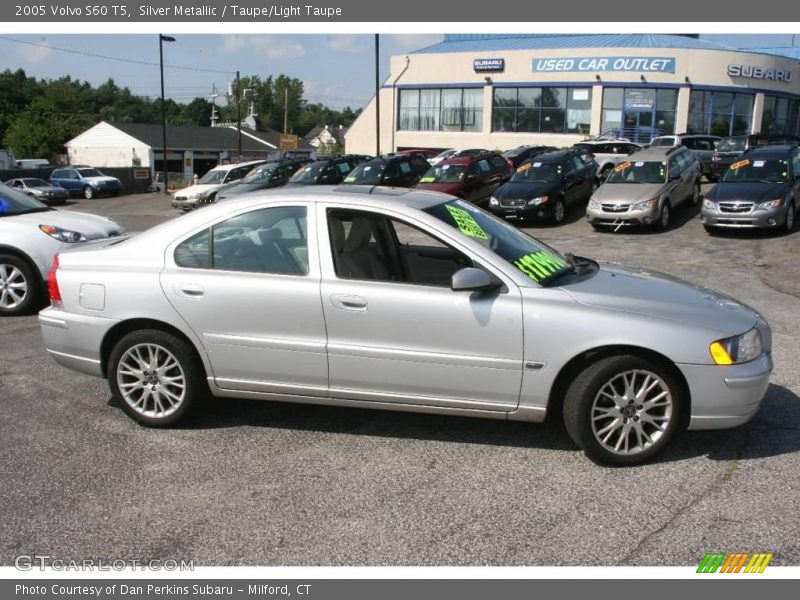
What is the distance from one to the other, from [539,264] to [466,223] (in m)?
0.54

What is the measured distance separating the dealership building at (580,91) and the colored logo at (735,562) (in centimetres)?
4099

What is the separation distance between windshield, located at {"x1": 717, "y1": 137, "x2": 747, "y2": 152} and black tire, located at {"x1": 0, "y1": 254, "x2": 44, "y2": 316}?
2366cm

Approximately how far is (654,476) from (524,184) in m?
15.9

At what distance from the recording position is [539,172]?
2000 cm

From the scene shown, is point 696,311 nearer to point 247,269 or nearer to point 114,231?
point 247,269

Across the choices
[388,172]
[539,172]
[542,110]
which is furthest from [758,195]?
[542,110]

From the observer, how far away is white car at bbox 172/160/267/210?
88.5 feet

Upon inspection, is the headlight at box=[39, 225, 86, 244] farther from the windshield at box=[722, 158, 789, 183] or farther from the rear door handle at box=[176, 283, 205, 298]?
the windshield at box=[722, 158, 789, 183]

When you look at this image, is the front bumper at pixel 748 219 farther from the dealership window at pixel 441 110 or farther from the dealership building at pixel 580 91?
the dealership window at pixel 441 110

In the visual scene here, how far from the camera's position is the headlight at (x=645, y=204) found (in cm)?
1673

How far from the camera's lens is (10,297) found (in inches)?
334

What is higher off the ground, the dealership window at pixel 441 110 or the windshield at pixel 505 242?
the dealership window at pixel 441 110

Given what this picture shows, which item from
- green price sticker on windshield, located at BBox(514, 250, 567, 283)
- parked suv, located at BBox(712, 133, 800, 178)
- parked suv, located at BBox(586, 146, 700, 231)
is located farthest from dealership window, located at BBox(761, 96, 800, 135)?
green price sticker on windshield, located at BBox(514, 250, 567, 283)
